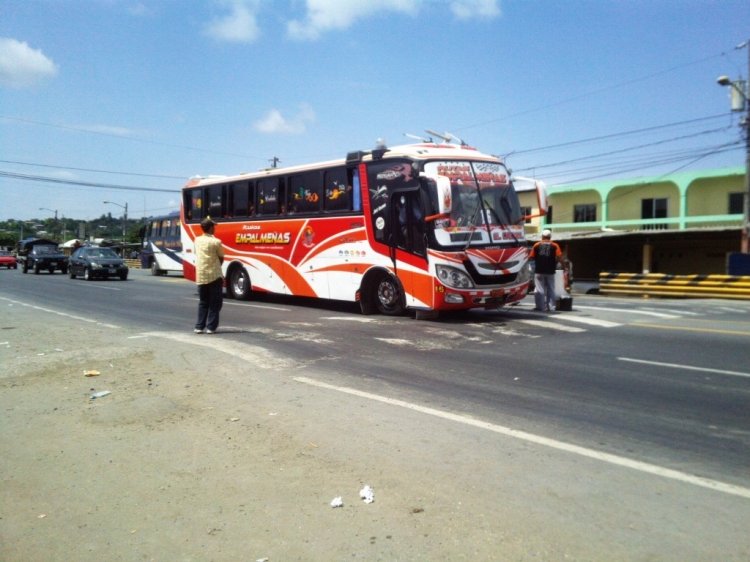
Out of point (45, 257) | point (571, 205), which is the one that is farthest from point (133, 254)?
point (571, 205)

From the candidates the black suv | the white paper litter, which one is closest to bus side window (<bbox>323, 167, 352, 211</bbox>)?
the white paper litter

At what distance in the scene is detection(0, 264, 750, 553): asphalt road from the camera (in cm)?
455

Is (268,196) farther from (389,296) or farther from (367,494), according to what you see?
(367,494)

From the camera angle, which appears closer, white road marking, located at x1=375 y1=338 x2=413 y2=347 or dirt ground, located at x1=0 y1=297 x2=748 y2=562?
dirt ground, located at x1=0 y1=297 x2=748 y2=562

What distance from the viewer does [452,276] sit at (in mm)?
10914

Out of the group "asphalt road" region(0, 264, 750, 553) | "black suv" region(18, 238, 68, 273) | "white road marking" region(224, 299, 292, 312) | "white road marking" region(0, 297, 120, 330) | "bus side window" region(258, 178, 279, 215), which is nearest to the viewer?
"asphalt road" region(0, 264, 750, 553)

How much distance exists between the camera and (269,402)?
231 inches

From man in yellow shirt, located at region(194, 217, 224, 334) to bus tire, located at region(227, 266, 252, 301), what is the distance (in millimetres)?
6577

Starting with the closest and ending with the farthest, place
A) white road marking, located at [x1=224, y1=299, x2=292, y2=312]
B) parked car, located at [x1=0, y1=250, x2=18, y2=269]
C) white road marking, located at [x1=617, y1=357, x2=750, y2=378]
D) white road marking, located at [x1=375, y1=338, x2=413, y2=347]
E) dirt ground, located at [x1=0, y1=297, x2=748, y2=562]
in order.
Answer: dirt ground, located at [x1=0, y1=297, x2=748, y2=562] → white road marking, located at [x1=617, y1=357, x2=750, y2=378] → white road marking, located at [x1=375, y1=338, x2=413, y2=347] → white road marking, located at [x1=224, y1=299, x2=292, y2=312] → parked car, located at [x1=0, y1=250, x2=18, y2=269]

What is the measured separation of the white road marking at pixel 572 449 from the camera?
12.9 feet

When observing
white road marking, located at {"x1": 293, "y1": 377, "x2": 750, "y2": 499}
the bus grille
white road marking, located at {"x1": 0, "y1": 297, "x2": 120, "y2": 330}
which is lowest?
white road marking, located at {"x1": 293, "y1": 377, "x2": 750, "y2": 499}

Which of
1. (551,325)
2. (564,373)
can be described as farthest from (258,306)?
(564,373)

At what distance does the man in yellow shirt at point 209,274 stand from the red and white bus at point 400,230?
3531mm

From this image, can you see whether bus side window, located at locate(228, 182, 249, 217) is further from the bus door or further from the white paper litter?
the white paper litter
